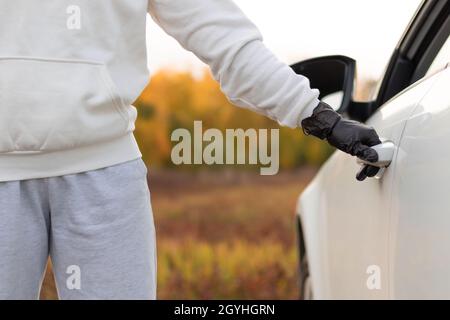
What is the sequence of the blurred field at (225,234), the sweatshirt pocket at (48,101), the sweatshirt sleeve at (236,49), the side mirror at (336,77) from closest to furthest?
the sweatshirt pocket at (48,101) < the sweatshirt sleeve at (236,49) < the side mirror at (336,77) < the blurred field at (225,234)

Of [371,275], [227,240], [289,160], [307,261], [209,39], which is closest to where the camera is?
[209,39]

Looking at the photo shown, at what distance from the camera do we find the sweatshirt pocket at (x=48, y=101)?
6.25ft

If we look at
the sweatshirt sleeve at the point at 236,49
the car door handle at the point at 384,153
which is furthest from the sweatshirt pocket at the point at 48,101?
the car door handle at the point at 384,153

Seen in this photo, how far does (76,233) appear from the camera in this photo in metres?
1.97

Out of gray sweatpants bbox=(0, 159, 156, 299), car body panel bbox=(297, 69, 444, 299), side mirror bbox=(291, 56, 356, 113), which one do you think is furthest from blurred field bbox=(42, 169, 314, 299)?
gray sweatpants bbox=(0, 159, 156, 299)

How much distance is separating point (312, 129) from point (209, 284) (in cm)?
373

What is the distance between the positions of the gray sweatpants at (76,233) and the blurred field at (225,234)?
2712mm

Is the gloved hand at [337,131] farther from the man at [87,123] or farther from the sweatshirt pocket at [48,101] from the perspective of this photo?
the sweatshirt pocket at [48,101]

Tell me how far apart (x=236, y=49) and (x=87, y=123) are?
373mm

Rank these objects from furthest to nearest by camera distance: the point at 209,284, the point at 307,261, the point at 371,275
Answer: the point at 209,284, the point at 307,261, the point at 371,275

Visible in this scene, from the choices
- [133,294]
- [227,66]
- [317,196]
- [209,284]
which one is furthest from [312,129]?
[209,284]

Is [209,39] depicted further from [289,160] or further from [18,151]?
[289,160]

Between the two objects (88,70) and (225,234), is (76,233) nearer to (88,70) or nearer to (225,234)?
(88,70)

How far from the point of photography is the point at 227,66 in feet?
6.89
